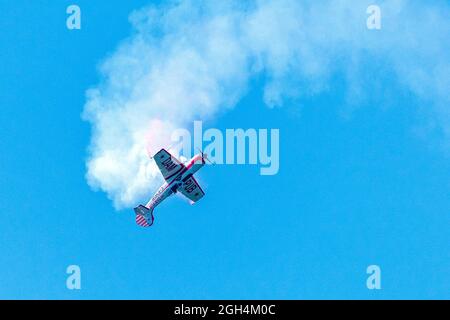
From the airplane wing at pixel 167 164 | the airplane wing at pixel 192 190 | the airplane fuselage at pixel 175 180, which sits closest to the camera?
the airplane wing at pixel 167 164

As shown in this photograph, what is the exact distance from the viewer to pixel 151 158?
11806cm

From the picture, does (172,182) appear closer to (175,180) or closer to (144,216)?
(175,180)

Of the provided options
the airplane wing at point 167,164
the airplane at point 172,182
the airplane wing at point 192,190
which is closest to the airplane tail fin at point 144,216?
the airplane at point 172,182

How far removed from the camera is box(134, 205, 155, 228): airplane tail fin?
4938 inches

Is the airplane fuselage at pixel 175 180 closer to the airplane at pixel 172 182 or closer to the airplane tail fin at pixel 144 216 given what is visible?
the airplane at pixel 172 182

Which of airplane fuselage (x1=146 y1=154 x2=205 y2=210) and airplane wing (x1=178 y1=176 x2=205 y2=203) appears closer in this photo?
airplane fuselage (x1=146 y1=154 x2=205 y2=210)

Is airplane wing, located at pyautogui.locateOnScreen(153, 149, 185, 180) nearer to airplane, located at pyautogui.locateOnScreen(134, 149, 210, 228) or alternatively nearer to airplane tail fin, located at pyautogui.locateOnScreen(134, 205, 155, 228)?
airplane, located at pyautogui.locateOnScreen(134, 149, 210, 228)

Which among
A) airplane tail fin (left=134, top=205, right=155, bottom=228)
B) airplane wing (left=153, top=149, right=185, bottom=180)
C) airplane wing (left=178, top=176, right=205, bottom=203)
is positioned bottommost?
airplane tail fin (left=134, top=205, right=155, bottom=228)

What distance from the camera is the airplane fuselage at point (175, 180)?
388 ft

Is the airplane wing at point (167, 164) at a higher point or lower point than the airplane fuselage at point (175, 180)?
higher

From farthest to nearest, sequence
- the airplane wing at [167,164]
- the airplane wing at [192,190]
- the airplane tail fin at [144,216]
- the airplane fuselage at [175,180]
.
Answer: the airplane tail fin at [144,216], the airplane wing at [192,190], the airplane fuselage at [175,180], the airplane wing at [167,164]

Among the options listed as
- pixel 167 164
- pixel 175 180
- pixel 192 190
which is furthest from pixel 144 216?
pixel 167 164

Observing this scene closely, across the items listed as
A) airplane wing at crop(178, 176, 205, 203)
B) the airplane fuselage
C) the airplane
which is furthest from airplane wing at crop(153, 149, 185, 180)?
airplane wing at crop(178, 176, 205, 203)
